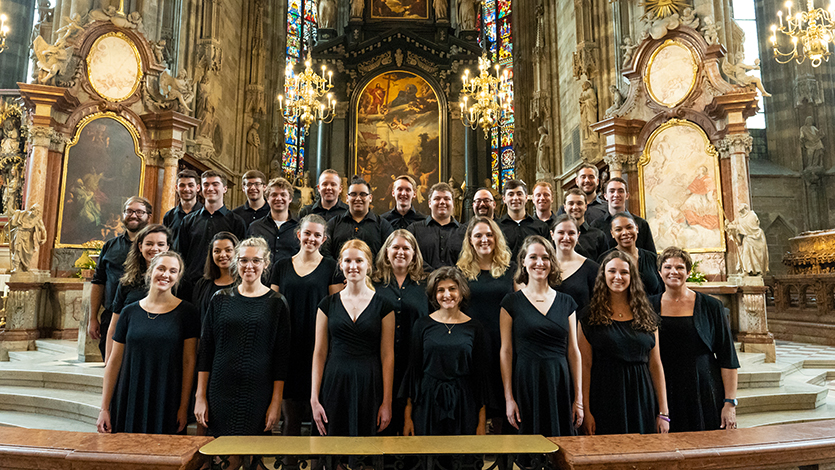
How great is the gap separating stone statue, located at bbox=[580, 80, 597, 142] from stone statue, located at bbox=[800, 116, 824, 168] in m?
7.18

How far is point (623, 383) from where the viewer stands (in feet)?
9.57

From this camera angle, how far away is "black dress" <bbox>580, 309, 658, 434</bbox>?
2.90 meters

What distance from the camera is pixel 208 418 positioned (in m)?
2.83

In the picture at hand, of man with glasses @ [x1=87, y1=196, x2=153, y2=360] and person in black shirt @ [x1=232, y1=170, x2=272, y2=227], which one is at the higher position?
person in black shirt @ [x1=232, y1=170, x2=272, y2=227]

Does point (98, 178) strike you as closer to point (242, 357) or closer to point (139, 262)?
point (139, 262)

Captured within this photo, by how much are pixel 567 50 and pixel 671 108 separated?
6198mm

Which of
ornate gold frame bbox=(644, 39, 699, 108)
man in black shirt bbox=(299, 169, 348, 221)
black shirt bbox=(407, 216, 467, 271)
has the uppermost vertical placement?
ornate gold frame bbox=(644, 39, 699, 108)

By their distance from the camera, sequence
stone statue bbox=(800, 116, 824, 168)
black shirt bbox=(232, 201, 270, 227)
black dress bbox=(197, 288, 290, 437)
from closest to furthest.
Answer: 1. black dress bbox=(197, 288, 290, 437)
2. black shirt bbox=(232, 201, 270, 227)
3. stone statue bbox=(800, 116, 824, 168)

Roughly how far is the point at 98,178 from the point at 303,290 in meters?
6.96

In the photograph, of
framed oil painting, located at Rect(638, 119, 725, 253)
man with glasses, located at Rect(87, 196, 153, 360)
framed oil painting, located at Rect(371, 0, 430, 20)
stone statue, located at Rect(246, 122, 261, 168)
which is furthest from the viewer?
framed oil painting, located at Rect(371, 0, 430, 20)

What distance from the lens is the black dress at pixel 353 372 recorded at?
285 centimetres

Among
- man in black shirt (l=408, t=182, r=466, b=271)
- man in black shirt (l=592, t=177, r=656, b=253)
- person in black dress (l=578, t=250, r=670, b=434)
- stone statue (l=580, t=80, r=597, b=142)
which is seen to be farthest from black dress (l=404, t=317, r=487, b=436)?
stone statue (l=580, t=80, r=597, b=142)

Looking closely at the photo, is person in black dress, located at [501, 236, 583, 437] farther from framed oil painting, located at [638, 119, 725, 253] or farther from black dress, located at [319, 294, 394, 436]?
framed oil painting, located at [638, 119, 725, 253]

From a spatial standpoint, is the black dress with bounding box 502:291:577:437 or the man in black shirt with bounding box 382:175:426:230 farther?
the man in black shirt with bounding box 382:175:426:230
